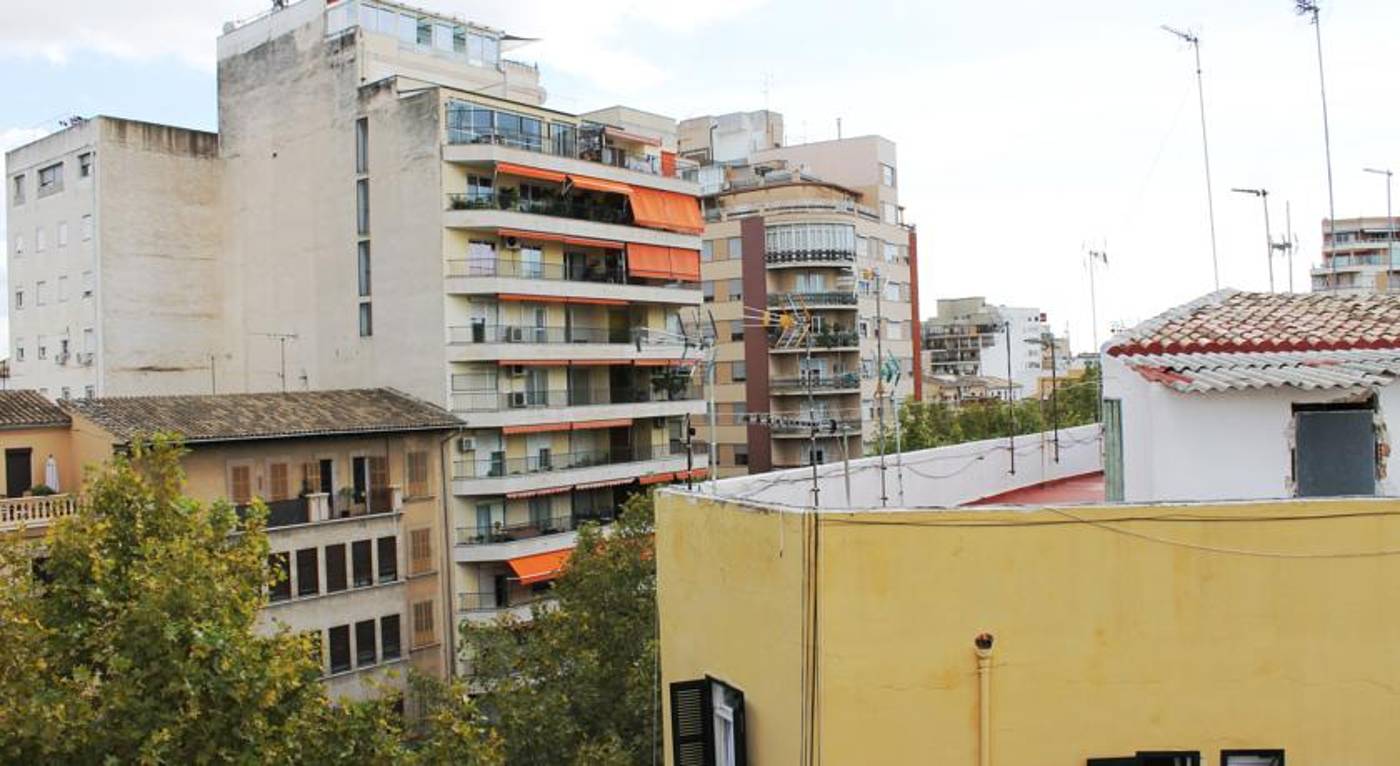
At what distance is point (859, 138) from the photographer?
2451 inches

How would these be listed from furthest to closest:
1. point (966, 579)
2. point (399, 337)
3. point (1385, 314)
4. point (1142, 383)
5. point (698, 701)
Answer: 1. point (399, 337)
2. point (1385, 314)
3. point (1142, 383)
4. point (698, 701)
5. point (966, 579)

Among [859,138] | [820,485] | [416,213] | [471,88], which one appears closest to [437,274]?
[416,213]

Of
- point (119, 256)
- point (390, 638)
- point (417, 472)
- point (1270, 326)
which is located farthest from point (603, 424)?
point (1270, 326)

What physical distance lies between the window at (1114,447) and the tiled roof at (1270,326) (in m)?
0.75

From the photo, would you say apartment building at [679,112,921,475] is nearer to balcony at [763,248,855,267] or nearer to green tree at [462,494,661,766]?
balcony at [763,248,855,267]

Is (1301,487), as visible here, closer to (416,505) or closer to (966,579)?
(966,579)

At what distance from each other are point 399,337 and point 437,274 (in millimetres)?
2419

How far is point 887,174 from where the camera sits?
62.3 metres

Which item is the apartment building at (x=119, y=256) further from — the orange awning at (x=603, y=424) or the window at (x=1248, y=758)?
the window at (x=1248, y=758)

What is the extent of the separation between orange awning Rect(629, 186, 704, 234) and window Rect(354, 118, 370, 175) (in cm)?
816

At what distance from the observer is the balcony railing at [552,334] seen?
114ft

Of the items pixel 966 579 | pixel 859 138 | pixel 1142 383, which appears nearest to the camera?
pixel 966 579

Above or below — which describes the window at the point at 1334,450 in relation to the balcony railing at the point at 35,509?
above

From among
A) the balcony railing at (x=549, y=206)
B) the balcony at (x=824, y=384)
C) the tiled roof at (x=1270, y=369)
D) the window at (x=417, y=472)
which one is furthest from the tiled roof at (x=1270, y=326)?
the balcony at (x=824, y=384)
